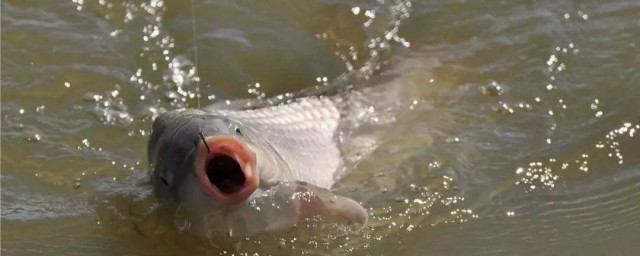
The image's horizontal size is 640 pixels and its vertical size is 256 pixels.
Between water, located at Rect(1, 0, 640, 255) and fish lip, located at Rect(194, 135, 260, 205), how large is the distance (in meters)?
0.37

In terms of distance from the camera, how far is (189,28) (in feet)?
16.3

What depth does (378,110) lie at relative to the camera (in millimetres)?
4207

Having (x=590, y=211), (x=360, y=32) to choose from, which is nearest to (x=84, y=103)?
(x=360, y=32)

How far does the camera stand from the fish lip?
2.62 metres

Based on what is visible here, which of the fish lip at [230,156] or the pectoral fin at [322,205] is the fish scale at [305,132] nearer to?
the pectoral fin at [322,205]

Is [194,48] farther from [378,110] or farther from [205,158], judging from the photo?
[205,158]

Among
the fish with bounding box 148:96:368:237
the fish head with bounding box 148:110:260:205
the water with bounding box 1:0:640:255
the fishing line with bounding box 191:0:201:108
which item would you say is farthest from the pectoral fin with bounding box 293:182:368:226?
the fishing line with bounding box 191:0:201:108

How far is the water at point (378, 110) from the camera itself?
10.9 ft

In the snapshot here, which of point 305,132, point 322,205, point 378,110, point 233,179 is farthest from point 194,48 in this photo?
point 233,179

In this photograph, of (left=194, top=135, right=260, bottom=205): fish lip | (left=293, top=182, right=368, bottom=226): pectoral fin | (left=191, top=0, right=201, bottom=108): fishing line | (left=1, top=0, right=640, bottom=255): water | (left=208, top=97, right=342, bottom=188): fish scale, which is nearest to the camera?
(left=194, top=135, right=260, bottom=205): fish lip

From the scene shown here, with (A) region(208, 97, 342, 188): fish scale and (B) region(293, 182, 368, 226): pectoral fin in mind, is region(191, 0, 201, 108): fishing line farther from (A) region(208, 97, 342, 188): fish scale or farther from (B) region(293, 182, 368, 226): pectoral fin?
(B) region(293, 182, 368, 226): pectoral fin

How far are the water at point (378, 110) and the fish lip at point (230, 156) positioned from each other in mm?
368

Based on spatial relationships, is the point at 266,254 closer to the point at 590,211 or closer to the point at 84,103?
the point at 590,211

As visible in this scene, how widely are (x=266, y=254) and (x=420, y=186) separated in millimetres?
784
